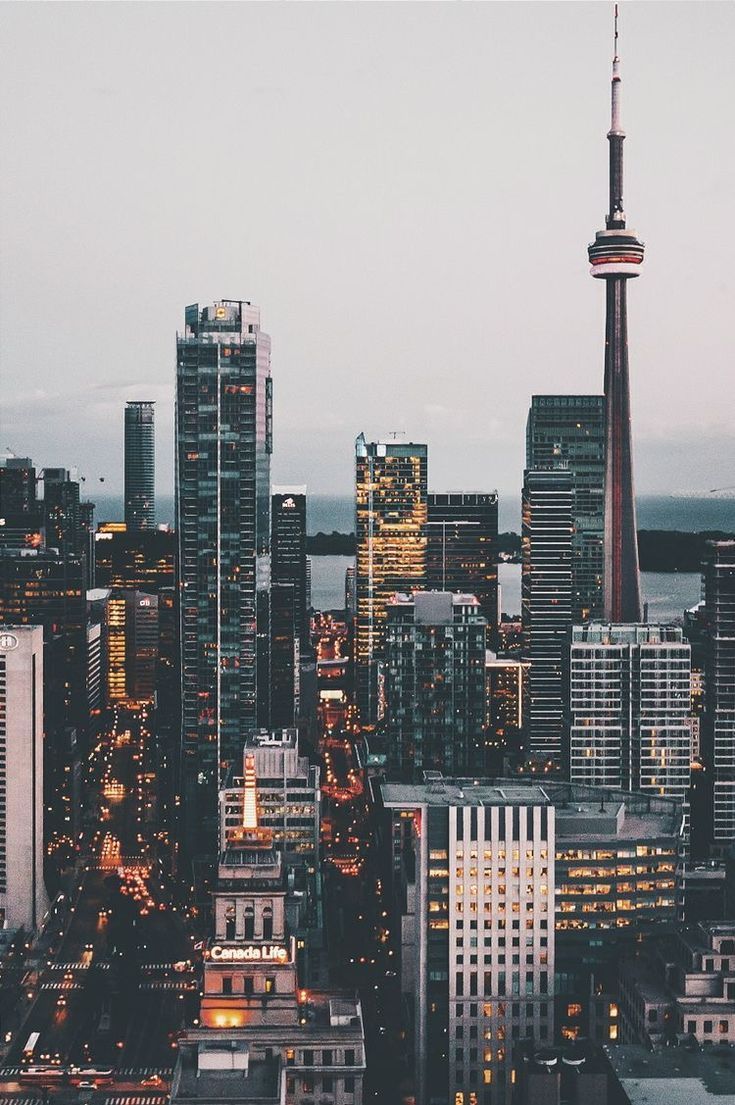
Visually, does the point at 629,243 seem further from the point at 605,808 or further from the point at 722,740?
the point at 605,808

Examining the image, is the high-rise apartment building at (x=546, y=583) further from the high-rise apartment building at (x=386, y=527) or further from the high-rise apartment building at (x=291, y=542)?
the high-rise apartment building at (x=291, y=542)

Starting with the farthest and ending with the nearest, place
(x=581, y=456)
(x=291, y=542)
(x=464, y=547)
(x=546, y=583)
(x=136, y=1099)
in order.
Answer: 1. (x=291, y=542)
2. (x=464, y=547)
3. (x=581, y=456)
4. (x=546, y=583)
5. (x=136, y=1099)

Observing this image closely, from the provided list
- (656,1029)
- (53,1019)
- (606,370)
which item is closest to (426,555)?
(606,370)

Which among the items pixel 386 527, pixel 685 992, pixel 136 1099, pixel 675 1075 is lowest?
pixel 136 1099

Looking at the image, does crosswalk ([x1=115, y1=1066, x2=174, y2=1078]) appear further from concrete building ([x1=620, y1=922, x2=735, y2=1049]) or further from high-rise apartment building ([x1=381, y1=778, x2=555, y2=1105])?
concrete building ([x1=620, y1=922, x2=735, y2=1049])

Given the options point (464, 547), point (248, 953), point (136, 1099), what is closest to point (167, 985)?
point (136, 1099)

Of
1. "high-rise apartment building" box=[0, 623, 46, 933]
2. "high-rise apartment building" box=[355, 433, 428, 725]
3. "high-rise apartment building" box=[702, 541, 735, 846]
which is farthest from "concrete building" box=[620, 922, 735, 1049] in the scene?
"high-rise apartment building" box=[355, 433, 428, 725]

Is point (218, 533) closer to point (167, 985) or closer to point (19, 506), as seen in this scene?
point (167, 985)
